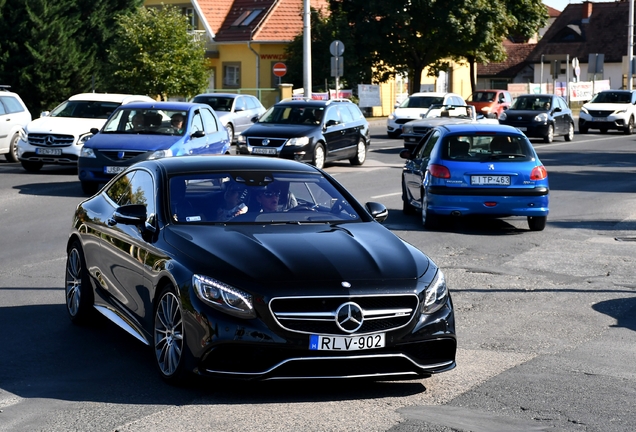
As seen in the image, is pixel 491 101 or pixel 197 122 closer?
pixel 197 122

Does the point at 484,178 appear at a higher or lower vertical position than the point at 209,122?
lower

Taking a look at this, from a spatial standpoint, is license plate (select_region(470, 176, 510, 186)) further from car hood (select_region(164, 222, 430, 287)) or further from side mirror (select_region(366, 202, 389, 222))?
car hood (select_region(164, 222, 430, 287))

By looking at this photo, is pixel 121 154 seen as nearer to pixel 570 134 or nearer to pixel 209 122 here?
pixel 209 122

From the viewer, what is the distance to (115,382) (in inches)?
270

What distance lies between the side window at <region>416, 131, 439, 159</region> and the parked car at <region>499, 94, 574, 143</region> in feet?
71.4

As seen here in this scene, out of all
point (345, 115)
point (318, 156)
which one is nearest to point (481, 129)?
point (318, 156)

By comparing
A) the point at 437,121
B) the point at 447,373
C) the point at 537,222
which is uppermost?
the point at 437,121

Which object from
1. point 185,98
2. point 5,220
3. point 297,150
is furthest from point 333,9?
point 5,220

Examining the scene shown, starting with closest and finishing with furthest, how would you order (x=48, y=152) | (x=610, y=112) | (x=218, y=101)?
1. (x=48, y=152)
2. (x=218, y=101)
3. (x=610, y=112)

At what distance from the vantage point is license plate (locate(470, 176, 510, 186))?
1498cm

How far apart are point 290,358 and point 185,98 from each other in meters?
39.7

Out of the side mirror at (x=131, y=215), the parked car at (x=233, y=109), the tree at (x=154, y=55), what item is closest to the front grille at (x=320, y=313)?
the side mirror at (x=131, y=215)

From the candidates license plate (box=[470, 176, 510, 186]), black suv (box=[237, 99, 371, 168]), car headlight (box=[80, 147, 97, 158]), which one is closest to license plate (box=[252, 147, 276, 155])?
black suv (box=[237, 99, 371, 168])

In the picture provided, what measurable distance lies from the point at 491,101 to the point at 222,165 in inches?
1859
